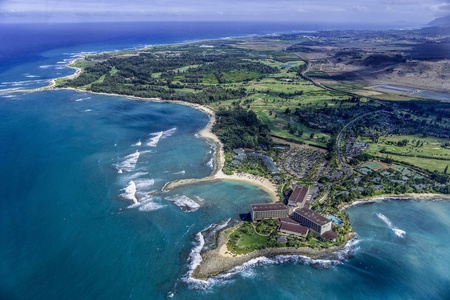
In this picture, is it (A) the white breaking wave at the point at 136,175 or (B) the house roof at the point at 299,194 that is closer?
(B) the house roof at the point at 299,194

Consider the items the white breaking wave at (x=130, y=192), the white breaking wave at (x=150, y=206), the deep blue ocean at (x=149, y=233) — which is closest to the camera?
the deep blue ocean at (x=149, y=233)

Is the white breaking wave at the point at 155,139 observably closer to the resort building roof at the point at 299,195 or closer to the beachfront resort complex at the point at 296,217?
the beachfront resort complex at the point at 296,217

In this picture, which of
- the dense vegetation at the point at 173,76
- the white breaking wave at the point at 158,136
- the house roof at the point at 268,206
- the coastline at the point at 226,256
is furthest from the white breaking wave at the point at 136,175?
the dense vegetation at the point at 173,76

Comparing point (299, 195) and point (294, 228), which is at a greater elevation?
point (299, 195)

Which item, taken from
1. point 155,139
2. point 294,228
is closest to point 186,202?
point 294,228

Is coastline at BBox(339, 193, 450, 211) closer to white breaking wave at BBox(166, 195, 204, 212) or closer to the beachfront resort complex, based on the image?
the beachfront resort complex

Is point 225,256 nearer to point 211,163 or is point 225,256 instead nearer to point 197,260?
point 197,260

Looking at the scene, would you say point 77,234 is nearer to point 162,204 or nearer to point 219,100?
point 162,204
